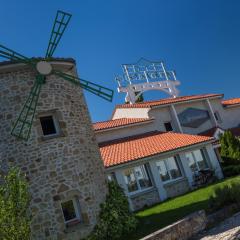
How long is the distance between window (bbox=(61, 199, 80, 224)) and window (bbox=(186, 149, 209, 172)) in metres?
11.9

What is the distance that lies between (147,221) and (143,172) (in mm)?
6457

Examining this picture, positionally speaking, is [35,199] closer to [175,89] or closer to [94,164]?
[94,164]

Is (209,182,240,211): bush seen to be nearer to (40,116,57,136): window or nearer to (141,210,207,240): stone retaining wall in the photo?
(141,210,207,240): stone retaining wall

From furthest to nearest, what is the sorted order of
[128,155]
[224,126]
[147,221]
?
[224,126] → [128,155] → [147,221]

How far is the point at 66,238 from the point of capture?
12250 mm

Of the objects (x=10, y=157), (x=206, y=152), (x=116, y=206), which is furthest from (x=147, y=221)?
(x=206, y=152)

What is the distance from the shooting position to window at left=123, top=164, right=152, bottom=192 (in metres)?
20.8

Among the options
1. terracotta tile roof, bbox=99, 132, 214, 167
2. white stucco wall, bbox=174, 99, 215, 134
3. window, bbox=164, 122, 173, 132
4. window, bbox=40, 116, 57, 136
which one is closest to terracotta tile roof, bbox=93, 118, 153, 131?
terracotta tile roof, bbox=99, 132, 214, 167

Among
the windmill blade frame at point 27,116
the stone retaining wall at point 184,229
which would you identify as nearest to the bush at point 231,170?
the stone retaining wall at point 184,229

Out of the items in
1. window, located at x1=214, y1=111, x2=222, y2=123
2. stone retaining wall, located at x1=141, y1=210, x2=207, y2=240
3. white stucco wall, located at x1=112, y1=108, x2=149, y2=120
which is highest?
white stucco wall, located at x1=112, y1=108, x2=149, y2=120

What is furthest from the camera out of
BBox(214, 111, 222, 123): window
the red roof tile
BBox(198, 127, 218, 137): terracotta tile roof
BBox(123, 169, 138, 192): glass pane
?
BBox(214, 111, 222, 123): window

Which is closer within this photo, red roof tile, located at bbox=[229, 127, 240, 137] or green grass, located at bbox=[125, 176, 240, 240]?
green grass, located at bbox=[125, 176, 240, 240]

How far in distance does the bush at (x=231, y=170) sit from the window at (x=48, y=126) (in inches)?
595

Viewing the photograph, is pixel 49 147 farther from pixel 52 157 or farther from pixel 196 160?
pixel 196 160
